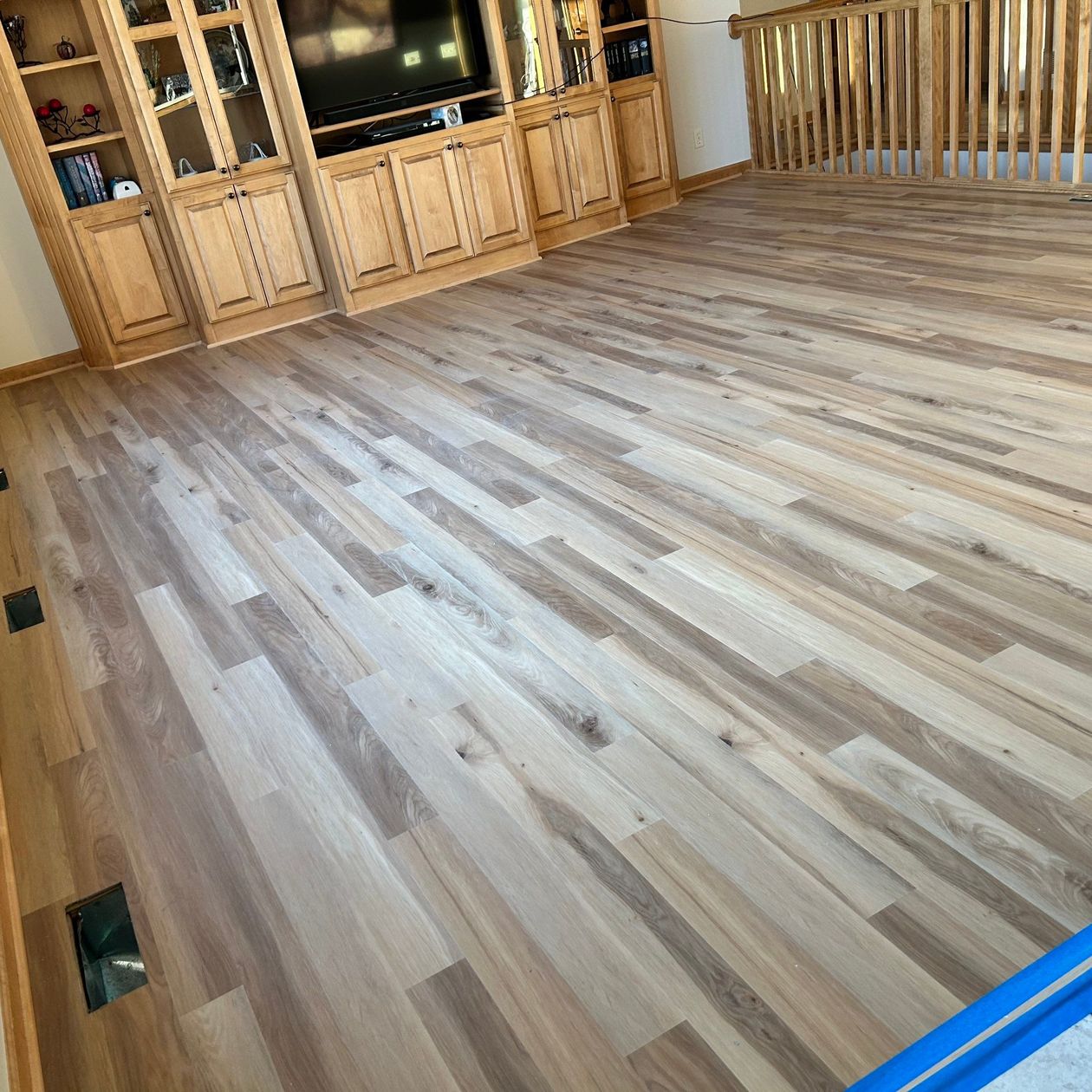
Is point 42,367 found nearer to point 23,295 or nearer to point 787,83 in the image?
point 23,295

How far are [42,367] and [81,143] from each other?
3.82ft

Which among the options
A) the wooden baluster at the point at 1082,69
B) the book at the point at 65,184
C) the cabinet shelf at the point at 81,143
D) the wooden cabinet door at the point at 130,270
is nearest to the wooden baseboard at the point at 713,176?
the wooden baluster at the point at 1082,69

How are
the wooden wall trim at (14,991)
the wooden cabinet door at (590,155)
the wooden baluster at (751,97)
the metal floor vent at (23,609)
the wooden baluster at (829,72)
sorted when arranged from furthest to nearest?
1. the wooden baluster at (751,97)
2. the wooden baluster at (829,72)
3. the wooden cabinet door at (590,155)
4. the metal floor vent at (23,609)
5. the wooden wall trim at (14,991)

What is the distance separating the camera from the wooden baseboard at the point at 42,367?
541 cm

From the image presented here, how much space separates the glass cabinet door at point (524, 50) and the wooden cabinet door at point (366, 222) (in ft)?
3.09

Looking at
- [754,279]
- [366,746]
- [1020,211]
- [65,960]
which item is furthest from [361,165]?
[65,960]

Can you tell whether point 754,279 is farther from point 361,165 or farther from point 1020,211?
point 361,165

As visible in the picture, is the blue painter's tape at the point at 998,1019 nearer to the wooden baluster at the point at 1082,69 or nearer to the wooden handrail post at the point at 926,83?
the wooden baluster at the point at 1082,69

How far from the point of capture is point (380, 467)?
3500mm

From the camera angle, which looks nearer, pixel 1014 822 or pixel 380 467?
pixel 1014 822

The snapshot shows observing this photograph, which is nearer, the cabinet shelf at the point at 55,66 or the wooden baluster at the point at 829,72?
the cabinet shelf at the point at 55,66

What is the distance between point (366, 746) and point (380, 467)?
1.53 metres

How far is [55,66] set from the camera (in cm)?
489

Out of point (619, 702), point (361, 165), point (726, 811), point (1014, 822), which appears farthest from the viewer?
point (361, 165)
